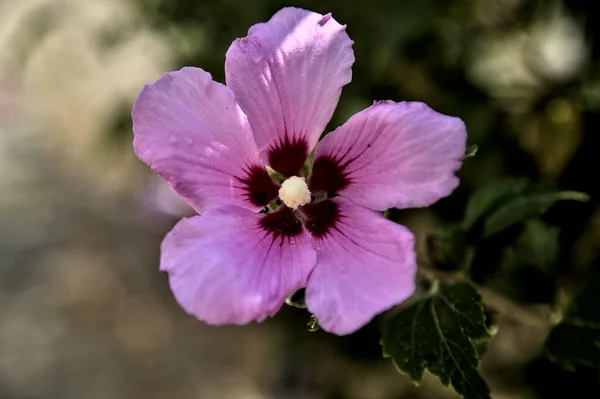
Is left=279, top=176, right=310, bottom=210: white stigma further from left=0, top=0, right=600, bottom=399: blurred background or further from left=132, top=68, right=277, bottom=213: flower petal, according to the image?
left=0, top=0, right=600, bottom=399: blurred background

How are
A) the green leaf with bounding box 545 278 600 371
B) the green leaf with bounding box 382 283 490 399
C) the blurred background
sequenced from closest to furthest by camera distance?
the green leaf with bounding box 382 283 490 399
the green leaf with bounding box 545 278 600 371
the blurred background

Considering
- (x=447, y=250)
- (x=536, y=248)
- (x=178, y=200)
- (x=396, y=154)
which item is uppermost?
(x=396, y=154)

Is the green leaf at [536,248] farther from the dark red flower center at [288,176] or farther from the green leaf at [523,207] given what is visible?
the dark red flower center at [288,176]

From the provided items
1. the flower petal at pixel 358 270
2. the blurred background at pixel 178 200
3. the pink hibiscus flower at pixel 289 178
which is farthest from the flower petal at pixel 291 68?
the blurred background at pixel 178 200

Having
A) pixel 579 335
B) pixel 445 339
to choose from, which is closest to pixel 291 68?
pixel 445 339

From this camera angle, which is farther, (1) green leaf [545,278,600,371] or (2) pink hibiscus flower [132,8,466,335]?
(1) green leaf [545,278,600,371]

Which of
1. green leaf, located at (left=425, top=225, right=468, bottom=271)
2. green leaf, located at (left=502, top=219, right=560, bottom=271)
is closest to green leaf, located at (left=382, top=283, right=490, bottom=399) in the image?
green leaf, located at (left=425, top=225, right=468, bottom=271)

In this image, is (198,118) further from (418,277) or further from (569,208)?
(569,208)

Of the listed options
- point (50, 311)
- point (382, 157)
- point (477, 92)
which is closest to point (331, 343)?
point (477, 92)

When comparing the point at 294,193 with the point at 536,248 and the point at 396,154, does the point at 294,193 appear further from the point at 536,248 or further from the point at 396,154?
the point at 536,248
